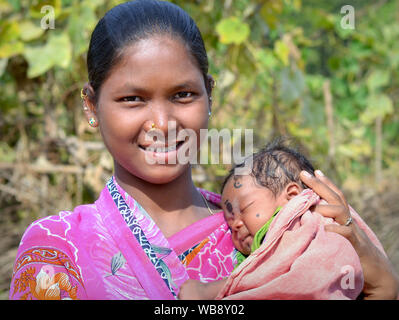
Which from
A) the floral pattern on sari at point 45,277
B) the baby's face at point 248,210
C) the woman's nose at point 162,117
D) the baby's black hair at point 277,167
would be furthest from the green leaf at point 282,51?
the floral pattern on sari at point 45,277

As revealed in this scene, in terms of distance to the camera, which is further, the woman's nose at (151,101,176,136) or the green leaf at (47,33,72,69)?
the green leaf at (47,33,72,69)

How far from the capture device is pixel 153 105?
139cm

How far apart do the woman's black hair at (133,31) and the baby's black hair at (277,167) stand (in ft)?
1.15

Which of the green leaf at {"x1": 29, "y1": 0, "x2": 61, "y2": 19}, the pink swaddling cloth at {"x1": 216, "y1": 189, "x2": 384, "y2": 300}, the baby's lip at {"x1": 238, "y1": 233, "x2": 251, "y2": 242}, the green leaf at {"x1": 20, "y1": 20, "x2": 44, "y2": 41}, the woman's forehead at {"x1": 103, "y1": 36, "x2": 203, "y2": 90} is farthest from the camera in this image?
the green leaf at {"x1": 20, "y1": 20, "x2": 44, "y2": 41}

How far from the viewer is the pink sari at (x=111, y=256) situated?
4.35 ft

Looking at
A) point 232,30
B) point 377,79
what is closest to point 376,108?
point 377,79

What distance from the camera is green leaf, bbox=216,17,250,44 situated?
122 inches

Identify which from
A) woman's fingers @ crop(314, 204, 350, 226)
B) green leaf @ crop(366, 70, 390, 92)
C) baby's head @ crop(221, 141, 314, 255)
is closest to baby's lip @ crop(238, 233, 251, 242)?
baby's head @ crop(221, 141, 314, 255)

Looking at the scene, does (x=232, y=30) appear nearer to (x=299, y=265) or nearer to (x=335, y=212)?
(x=335, y=212)

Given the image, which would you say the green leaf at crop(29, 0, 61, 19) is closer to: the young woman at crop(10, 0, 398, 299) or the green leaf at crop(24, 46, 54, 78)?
the green leaf at crop(24, 46, 54, 78)

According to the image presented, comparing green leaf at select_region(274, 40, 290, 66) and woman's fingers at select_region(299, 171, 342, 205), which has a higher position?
green leaf at select_region(274, 40, 290, 66)

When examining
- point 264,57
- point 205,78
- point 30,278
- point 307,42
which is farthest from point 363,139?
point 30,278

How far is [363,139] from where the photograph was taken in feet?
18.1
